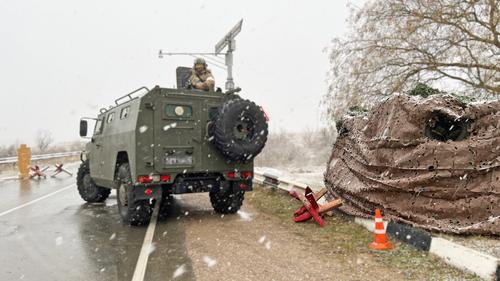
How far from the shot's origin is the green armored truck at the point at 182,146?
287 inches

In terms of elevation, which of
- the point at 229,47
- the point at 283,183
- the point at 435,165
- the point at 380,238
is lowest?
the point at 380,238

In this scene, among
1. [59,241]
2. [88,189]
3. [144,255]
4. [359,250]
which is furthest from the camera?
[88,189]

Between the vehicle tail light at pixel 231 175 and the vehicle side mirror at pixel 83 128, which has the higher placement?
the vehicle side mirror at pixel 83 128

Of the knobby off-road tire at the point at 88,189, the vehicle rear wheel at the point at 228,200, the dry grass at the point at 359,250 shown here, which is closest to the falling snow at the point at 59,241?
the vehicle rear wheel at the point at 228,200

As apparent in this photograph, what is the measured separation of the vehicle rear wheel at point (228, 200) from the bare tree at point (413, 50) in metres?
5.69

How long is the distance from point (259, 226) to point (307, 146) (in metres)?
29.9

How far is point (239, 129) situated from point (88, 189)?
504 cm

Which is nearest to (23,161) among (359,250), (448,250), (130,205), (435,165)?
(130,205)

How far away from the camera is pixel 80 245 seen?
6137mm

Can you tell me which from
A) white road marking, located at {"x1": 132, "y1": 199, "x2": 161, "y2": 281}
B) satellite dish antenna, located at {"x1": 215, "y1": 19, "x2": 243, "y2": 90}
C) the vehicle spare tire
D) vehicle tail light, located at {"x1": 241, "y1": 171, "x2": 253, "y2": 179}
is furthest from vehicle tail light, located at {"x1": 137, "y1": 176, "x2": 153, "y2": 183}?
satellite dish antenna, located at {"x1": 215, "y1": 19, "x2": 243, "y2": 90}

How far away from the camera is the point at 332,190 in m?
8.34

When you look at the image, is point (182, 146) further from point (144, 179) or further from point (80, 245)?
point (80, 245)

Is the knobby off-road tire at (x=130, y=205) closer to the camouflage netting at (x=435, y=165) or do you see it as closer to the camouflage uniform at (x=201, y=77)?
the camouflage uniform at (x=201, y=77)

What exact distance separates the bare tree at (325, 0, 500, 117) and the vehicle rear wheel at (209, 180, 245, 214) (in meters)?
5.69
